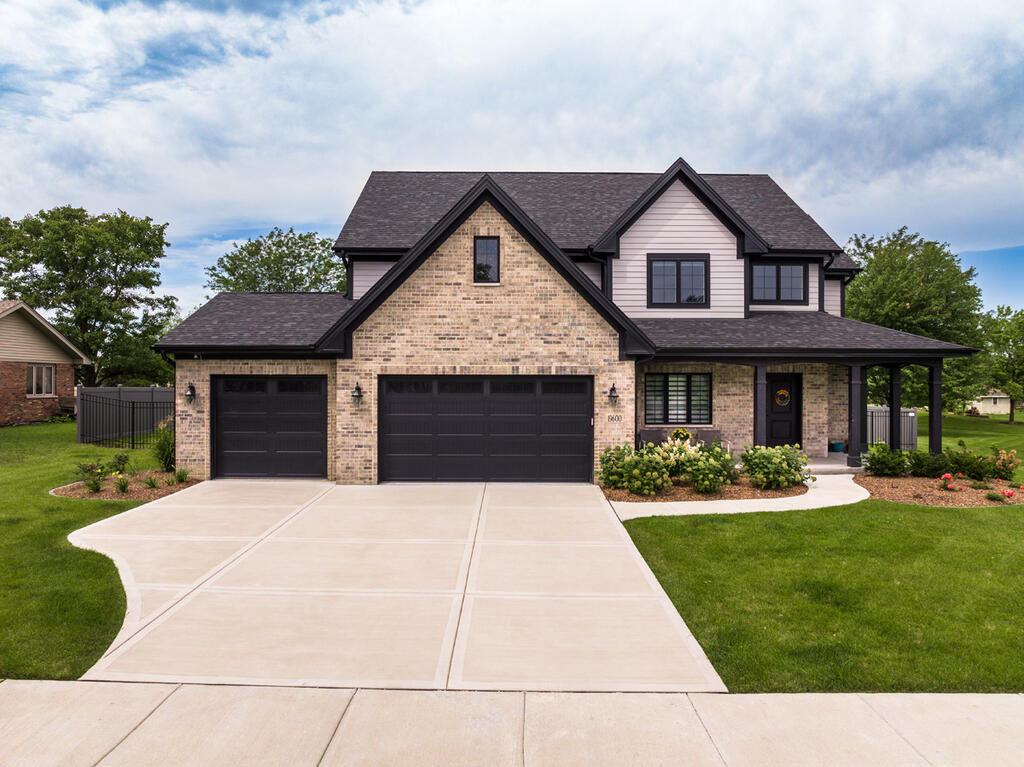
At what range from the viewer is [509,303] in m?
12.7

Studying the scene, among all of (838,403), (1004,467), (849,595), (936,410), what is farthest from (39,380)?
(1004,467)

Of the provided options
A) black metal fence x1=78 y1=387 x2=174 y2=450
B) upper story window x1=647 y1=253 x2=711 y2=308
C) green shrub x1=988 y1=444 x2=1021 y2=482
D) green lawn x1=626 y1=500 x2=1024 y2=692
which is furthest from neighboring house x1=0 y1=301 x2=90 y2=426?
green shrub x1=988 y1=444 x2=1021 y2=482

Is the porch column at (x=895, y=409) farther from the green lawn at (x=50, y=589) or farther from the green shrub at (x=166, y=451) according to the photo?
the green shrub at (x=166, y=451)

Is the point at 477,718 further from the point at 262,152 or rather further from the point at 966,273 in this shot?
the point at 966,273

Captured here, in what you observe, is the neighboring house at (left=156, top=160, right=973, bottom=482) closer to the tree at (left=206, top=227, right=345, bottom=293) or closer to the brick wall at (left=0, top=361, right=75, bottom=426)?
the brick wall at (left=0, top=361, right=75, bottom=426)

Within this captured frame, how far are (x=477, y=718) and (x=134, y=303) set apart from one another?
1482 inches

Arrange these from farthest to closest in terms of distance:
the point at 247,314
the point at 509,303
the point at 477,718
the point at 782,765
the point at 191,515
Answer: the point at 247,314, the point at 509,303, the point at 191,515, the point at 477,718, the point at 782,765

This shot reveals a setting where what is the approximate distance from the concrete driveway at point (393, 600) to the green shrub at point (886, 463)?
26.1 feet

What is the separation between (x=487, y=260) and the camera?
12805 mm

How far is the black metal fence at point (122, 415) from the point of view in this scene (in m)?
21.0

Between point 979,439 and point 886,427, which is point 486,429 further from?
point 979,439

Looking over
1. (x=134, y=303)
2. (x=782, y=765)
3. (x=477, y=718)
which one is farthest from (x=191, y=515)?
(x=134, y=303)

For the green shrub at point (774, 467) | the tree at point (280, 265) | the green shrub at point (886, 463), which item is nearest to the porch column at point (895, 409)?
the green shrub at point (886, 463)

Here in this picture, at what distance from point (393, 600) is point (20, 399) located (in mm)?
30711
